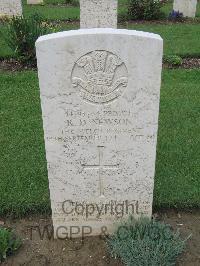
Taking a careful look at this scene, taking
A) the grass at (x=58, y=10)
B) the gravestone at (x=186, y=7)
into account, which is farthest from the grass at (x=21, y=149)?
the gravestone at (x=186, y=7)

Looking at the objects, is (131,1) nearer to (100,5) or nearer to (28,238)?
(100,5)

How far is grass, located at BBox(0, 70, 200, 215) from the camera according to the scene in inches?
181

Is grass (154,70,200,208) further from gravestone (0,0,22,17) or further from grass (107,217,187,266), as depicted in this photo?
gravestone (0,0,22,17)

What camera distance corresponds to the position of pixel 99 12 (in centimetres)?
1007

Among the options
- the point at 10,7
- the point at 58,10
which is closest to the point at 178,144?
the point at 10,7

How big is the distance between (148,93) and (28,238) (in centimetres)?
193

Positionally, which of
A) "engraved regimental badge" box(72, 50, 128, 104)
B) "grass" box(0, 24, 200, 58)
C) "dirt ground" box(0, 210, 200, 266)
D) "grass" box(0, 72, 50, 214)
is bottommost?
"dirt ground" box(0, 210, 200, 266)

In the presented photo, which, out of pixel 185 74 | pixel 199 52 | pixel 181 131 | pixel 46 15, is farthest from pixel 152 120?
pixel 46 15

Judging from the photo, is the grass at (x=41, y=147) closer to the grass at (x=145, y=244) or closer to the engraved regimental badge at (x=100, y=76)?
the grass at (x=145, y=244)

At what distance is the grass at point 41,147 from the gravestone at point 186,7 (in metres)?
6.10

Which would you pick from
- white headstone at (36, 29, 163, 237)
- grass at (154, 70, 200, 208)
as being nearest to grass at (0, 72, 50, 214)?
white headstone at (36, 29, 163, 237)

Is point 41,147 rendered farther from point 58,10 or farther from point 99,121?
point 58,10

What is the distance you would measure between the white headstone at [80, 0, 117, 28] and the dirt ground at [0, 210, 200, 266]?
6708mm

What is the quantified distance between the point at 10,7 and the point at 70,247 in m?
10.4
